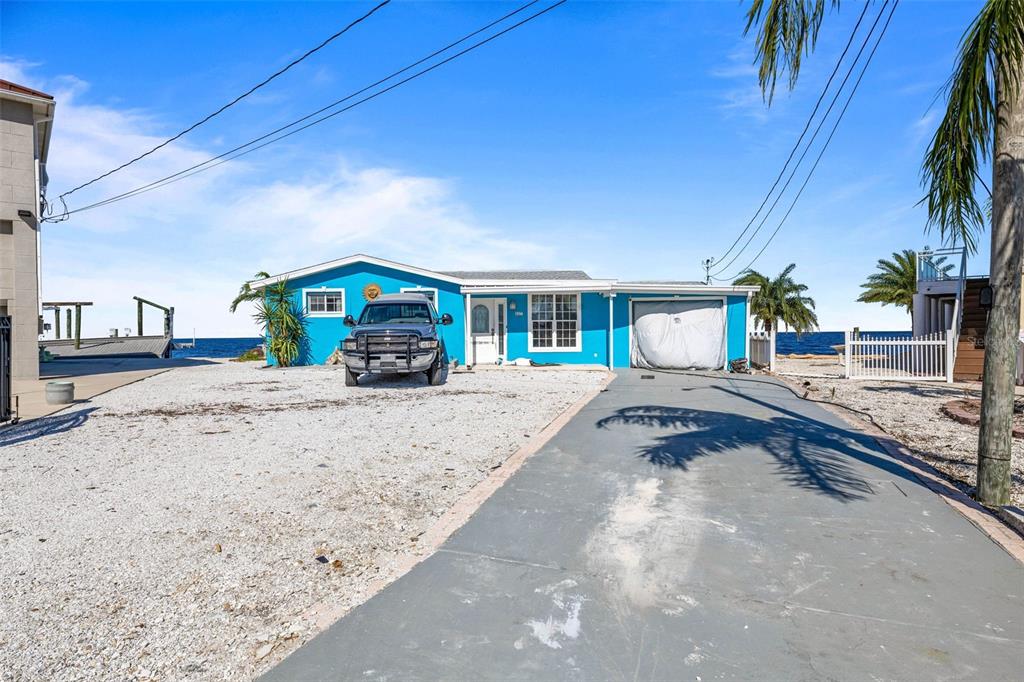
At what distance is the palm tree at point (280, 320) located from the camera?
19.0 metres

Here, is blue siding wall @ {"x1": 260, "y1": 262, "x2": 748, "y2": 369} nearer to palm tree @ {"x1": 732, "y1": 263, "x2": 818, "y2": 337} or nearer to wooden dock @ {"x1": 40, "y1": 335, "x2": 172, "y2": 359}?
wooden dock @ {"x1": 40, "y1": 335, "x2": 172, "y2": 359}

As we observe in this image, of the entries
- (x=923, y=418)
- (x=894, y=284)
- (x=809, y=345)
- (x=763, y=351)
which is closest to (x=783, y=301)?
(x=894, y=284)

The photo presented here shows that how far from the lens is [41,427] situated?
28.5 ft

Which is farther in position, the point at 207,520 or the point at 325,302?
the point at 325,302

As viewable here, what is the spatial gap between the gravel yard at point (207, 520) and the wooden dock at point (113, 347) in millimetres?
19053

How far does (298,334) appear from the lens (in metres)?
19.4

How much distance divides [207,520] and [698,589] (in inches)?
147

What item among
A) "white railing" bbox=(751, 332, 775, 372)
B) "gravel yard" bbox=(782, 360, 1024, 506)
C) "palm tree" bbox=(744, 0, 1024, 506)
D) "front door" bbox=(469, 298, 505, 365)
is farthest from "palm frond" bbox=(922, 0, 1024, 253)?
"front door" bbox=(469, 298, 505, 365)

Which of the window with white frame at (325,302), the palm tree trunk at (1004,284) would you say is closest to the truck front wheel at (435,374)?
the window with white frame at (325,302)

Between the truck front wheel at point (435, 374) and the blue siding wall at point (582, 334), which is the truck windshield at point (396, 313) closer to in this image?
the truck front wheel at point (435, 374)

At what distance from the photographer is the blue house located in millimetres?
18953

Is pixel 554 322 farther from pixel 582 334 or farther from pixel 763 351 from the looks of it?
pixel 763 351

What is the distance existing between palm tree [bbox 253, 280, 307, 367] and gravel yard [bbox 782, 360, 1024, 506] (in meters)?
14.8

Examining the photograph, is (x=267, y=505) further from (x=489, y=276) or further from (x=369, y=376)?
(x=489, y=276)
